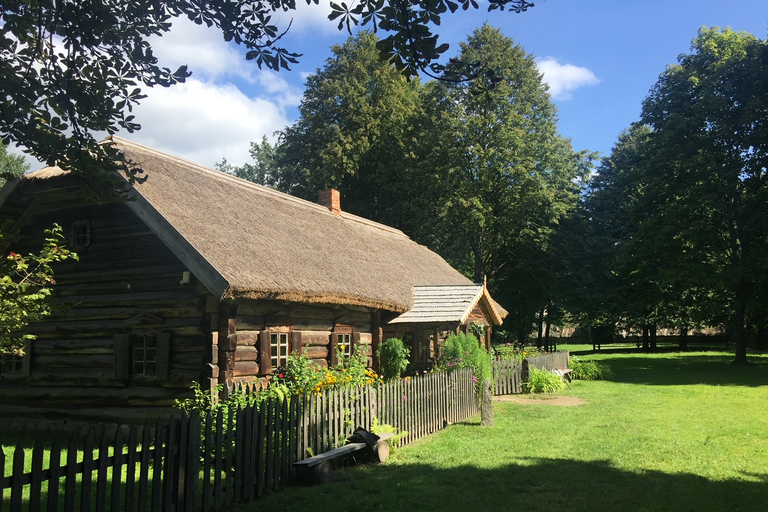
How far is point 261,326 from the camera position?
1284cm

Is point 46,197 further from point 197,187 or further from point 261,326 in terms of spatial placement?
point 261,326

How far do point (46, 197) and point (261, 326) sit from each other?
5.72 m

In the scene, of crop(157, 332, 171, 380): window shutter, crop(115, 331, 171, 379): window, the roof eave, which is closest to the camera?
the roof eave

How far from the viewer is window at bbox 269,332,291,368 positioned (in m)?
13.3

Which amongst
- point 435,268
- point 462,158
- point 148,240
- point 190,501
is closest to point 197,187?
point 148,240

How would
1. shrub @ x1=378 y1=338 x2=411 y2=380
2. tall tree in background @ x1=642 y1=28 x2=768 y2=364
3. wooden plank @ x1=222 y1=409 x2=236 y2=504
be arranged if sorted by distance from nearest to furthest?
wooden plank @ x1=222 y1=409 x2=236 y2=504 < shrub @ x1=378 y1=338 x2=411 y2=380 < tall tree in background @ x1=642 y1=28 x2=768 y2=364

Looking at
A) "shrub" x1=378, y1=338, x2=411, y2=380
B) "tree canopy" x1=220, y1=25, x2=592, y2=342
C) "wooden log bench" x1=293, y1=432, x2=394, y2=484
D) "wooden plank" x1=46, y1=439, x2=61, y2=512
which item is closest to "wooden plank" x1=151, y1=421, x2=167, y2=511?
"wooden plank" x1=46, y1=439, x2=61, y2=512

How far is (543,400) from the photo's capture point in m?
17.9

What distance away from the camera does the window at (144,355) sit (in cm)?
1248

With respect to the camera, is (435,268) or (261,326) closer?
(261,326)

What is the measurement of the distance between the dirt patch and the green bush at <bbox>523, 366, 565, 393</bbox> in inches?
41.8

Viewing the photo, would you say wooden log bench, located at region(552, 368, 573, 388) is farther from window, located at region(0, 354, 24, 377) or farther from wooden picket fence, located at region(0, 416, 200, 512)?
wooden picket fence, located at region(0, 416, 200, 512)

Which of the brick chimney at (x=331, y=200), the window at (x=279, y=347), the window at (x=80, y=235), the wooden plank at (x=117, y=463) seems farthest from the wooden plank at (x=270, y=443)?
the brick chimney at (x=331, y=200)

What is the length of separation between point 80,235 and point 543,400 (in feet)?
42.7
